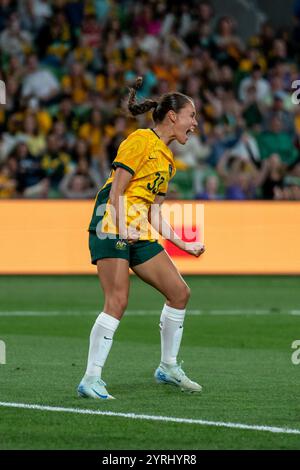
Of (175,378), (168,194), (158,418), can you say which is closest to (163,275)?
(175,378)

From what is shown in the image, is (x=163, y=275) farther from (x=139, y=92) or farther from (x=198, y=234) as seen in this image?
(x=139, y=92)

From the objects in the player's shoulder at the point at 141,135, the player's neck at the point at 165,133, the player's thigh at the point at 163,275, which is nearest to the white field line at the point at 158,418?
the player's thigh at the point at 163,275

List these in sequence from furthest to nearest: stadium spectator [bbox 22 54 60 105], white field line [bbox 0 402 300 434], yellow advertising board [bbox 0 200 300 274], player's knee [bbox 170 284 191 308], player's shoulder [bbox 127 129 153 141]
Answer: stadium spectator [bbox 22 54 60 105]
yellow advertising board [bbox 0 200 300 274]
player's knee [bbox 170 284 191 308]
player's shoulder [bbox 127 129 153 141]
white field line [bbox 0 402 300 434]

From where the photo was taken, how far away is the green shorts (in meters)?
8.62

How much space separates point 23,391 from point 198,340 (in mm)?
3933

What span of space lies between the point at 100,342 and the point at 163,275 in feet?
2.38

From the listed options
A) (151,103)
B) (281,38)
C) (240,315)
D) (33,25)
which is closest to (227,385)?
(151,103)

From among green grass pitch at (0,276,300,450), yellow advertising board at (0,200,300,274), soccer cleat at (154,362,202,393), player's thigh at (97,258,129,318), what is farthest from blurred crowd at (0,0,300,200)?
player's thigh at (97,258,129,318)

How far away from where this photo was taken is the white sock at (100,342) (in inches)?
335

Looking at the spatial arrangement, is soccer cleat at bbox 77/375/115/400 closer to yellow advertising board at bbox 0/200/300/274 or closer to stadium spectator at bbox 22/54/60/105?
yellow advertising board at bbox 0/200/300/274

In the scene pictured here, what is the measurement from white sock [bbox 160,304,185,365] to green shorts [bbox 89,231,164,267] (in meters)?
0.52

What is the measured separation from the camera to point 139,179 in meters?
8.80

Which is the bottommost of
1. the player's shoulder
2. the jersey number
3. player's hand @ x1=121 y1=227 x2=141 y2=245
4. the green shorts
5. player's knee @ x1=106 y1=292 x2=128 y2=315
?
player's knee @ x1=106 y1=292 x2=128 y2=315

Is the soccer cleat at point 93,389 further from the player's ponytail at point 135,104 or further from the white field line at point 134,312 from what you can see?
the white field line at point 134,312
